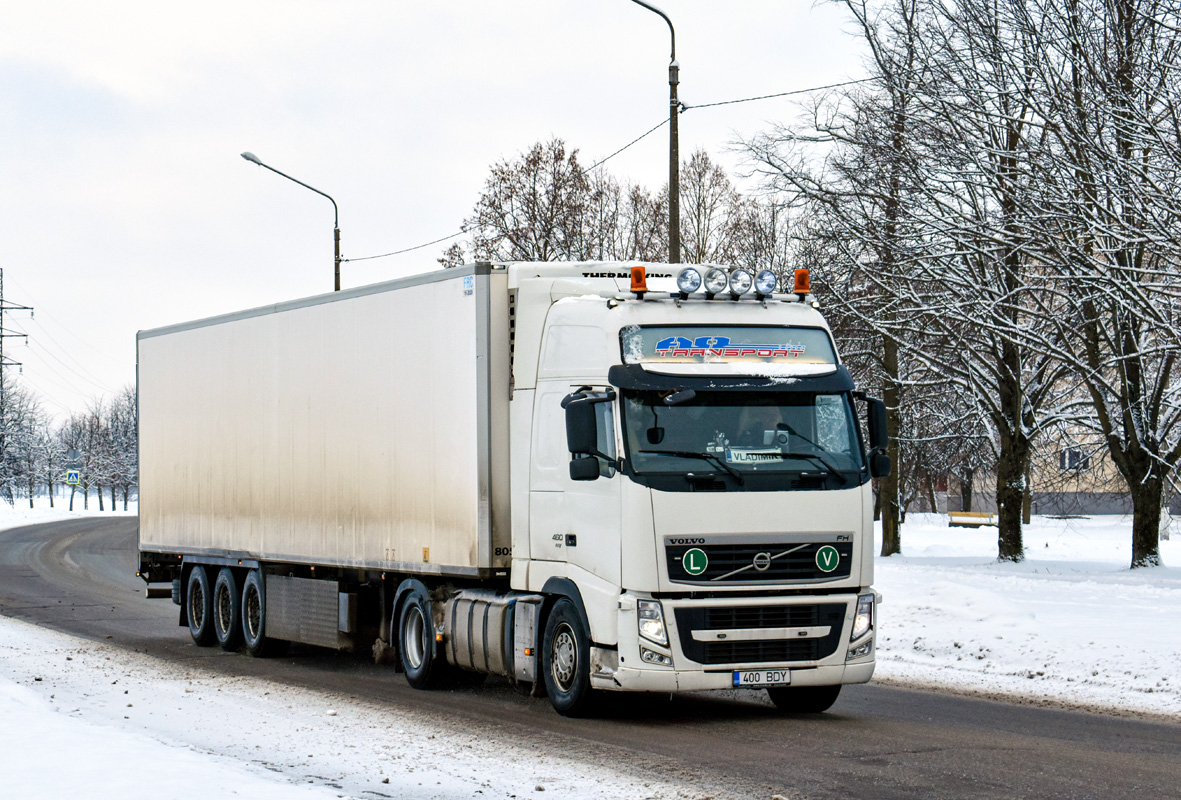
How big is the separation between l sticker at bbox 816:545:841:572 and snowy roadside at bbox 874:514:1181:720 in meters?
2.68

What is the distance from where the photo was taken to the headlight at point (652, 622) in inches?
412

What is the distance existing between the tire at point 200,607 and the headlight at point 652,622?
8.82 m

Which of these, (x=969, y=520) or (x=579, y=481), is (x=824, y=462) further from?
(x=969, y=520)

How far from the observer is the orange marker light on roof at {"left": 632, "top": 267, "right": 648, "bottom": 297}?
1132cm

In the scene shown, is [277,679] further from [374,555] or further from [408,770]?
[408,770]

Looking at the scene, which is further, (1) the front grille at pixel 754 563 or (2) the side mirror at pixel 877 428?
(2) the side mirror at pixel 877 428

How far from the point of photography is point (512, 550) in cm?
1221

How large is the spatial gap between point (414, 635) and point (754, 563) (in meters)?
4.22

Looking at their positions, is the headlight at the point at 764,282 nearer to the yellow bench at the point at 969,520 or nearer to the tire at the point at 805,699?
the tire at the point at 805,699

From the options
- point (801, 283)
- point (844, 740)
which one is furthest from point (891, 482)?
point (844, 740)

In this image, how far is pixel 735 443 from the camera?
10805 mm

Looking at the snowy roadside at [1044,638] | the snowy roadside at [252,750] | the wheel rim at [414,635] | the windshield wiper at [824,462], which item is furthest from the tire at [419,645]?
the snowy roadside at [1044,638]

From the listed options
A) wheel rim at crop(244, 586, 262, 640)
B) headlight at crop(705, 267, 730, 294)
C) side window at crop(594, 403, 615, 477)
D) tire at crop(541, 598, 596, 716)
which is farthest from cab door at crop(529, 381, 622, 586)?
wheel rim at crop(244, 586, 262, 640)

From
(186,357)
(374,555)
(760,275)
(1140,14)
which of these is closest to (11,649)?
(186,357)
